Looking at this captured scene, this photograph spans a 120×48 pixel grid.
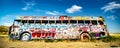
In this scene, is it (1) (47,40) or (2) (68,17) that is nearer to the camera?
(1) (47,40)

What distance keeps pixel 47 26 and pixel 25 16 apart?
156 centimetres

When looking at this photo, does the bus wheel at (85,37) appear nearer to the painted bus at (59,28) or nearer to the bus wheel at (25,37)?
the painted bus at (59,28)

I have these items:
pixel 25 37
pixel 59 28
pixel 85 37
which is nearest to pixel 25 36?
pixel 25 37

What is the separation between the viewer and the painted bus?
948 centimetres

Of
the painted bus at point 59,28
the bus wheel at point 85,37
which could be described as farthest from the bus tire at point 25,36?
the bus wheel at point 85,37

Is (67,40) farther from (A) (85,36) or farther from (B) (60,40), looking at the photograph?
(A) (85,36)

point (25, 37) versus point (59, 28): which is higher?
point (59, 28)

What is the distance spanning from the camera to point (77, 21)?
9.87 metres

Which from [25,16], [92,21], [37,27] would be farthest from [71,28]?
[25,16]

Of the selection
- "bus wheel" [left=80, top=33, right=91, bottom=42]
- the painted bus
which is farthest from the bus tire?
"bus wheel" [left=80, top=33, right=91, bottom=42]

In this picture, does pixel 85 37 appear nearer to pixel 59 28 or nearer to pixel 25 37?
pixel 59 28

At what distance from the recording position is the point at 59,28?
965cm

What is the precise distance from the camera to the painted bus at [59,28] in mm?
9484

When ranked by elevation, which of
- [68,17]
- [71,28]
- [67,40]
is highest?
[68,17]
